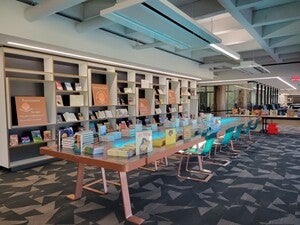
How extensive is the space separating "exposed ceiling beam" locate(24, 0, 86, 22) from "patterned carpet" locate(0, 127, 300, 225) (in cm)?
297

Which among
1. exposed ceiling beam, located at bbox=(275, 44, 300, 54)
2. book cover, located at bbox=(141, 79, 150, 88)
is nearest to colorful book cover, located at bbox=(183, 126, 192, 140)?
book cover, located at bbox=(141, 79, 150, 88)

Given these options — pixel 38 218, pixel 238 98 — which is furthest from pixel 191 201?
pixel 238 98

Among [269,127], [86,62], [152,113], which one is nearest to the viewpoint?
[86,62]

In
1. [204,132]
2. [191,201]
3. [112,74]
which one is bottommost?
[191,201]

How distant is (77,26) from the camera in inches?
197

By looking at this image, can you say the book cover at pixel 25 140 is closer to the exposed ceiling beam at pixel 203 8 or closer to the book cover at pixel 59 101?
the book cover at pixel 59 101

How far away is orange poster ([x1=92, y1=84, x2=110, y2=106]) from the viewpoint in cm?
642

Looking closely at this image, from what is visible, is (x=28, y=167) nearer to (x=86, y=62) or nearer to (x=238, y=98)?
(x=86, y=62)

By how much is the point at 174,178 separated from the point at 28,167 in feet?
10.8

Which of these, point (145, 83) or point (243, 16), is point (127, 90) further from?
point (243, 16)

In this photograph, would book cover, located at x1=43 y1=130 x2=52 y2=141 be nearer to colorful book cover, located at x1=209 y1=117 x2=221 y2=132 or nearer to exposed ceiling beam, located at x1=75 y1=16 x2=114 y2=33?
exposed ceiling beam, located at x1=75 y1=16 x2=114 y2=33

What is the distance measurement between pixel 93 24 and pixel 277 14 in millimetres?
3728

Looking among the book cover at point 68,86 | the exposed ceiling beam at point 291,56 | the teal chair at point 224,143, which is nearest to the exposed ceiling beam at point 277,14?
the teal chair at point 224,143

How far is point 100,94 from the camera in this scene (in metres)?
6.57
